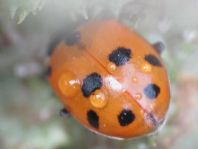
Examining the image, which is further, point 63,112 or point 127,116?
point 63,112

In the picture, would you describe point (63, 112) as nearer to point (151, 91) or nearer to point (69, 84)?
point (69, 84)

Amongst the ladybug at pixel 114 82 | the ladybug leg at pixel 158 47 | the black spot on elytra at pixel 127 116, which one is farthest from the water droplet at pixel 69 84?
the ladybug leg at pixel 158 47

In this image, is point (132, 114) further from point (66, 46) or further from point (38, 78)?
point (38, 78)

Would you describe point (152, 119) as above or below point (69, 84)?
below

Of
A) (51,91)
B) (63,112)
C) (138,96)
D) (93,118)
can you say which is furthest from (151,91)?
(51,91)


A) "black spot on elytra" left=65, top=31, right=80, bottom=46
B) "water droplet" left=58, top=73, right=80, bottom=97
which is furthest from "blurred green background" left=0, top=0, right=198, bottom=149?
"water droplet" left=58, top=73, right=80, bottom=97

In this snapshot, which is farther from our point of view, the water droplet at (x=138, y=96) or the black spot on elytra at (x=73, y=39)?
the black spot on elytra at (x=73, y=39)

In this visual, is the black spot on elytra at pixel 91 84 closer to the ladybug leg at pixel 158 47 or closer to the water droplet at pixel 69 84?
the water droplet at pixel 69 84
